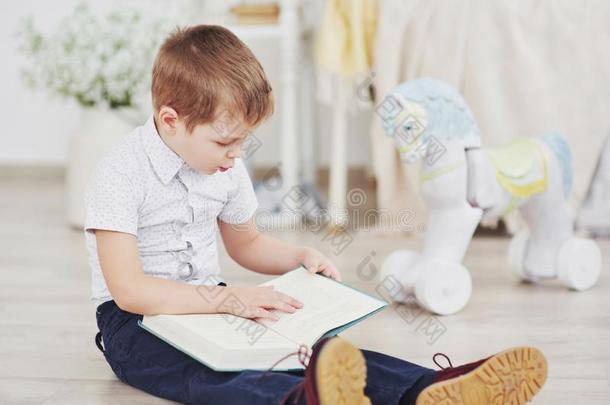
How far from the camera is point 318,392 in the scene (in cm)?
83

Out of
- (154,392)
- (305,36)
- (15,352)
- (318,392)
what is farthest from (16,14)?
(318,392)

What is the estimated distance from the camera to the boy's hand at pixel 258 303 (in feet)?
3.38

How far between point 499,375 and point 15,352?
2.29 ft

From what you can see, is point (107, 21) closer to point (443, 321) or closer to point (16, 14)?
point (16, 14)

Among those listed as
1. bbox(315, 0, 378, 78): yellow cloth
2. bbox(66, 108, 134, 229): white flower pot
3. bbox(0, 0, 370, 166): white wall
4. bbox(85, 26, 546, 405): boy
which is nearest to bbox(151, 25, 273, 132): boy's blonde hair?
bbox(85, 26, 546, 405): boy

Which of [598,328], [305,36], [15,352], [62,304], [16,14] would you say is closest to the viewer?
[15,352]

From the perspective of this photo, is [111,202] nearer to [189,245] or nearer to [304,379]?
[189,245]

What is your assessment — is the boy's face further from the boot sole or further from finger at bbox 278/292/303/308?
the boot sole

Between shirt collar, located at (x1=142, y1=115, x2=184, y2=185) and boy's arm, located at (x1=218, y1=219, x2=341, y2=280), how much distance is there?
16 cm

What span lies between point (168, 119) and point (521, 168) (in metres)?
0.71

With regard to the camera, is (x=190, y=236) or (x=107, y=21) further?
(x=107, y=21)

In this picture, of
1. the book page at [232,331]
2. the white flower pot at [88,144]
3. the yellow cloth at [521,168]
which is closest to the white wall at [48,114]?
the white flower pot at [88,144]

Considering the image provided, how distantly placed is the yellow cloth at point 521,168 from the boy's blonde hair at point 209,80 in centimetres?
60

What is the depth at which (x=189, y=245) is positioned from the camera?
1.13m
